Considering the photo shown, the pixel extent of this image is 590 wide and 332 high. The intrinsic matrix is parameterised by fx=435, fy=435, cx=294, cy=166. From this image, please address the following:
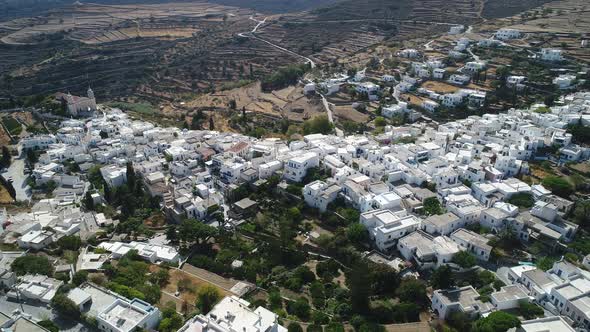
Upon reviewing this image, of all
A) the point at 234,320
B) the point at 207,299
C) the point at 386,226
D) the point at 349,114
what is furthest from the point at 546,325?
the point at 349,114

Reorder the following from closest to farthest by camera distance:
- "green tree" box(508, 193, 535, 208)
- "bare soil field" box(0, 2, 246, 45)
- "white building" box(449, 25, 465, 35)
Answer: "green tree" box(508, 193, 535, 208) < "white building" box(449, 25, 465, 35) < "bare soil field" box(0, 2, 246, 45)

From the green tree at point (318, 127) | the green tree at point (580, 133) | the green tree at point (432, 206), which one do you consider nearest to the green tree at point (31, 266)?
the green tree at point (432, 206)

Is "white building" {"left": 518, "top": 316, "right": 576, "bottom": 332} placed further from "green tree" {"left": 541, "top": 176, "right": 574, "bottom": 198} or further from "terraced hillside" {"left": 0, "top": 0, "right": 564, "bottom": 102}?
"terraced hillside" {"left": 0, "top": 0, "right": 564, "bottom": 102}

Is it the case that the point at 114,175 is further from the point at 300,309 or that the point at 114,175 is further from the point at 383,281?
the point at 383,281

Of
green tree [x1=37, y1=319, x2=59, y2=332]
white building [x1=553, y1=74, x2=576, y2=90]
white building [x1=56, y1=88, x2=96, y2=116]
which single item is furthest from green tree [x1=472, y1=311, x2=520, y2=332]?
white building [x1=56, y1=88, x2=96, y2=116]

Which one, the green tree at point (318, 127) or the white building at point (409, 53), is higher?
the white building at point (409, 53)

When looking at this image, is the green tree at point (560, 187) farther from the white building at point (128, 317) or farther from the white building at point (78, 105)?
the white building at point (78, 105)
